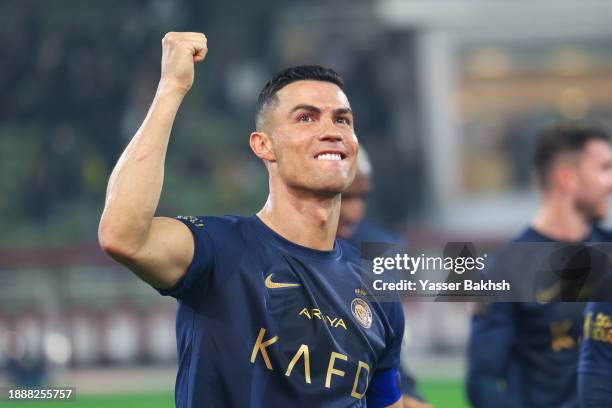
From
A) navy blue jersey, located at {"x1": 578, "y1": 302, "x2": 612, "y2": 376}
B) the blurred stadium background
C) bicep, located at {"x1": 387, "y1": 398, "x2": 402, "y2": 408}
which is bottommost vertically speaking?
bicep, located at {"x1": 387, "y1": 398, "x2": 402, "y2": 408}

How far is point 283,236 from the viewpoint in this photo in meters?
3.84

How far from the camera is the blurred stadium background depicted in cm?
1864

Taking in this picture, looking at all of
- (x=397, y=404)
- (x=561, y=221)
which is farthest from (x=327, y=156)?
(x=561, y=221)

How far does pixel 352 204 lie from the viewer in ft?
21.2

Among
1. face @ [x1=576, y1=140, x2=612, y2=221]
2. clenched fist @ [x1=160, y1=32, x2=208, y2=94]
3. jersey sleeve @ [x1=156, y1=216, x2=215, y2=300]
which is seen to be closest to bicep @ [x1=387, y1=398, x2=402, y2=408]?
jersey sleeve @ [x1=156, y1=216, x2=215, y2=300]

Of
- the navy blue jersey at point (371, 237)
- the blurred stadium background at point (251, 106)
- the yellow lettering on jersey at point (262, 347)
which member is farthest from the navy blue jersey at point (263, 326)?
the blurred stadium background at point (251, 106)

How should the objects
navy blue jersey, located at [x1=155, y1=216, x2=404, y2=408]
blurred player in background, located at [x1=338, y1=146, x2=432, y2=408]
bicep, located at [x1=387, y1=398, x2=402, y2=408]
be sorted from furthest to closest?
blurred player in background, located at [x1=338, y1=146, x2=432, y2=408]
bicep, located at [x1=387, y1=398, x2=402, y2=408]
navy blue jersey, located at [x1=155, y1=216, x2=404, y2=408]

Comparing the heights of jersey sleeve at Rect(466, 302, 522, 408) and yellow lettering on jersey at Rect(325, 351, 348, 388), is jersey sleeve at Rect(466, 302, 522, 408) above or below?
above

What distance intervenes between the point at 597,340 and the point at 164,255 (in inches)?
81.0

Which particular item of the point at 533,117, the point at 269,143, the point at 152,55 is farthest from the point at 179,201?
the point at 269,143

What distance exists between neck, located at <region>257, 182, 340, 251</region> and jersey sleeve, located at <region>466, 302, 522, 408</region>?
6.54ft

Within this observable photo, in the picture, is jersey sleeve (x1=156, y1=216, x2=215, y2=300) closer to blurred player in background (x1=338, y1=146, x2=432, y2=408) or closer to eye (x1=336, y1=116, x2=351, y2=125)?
eye (x1=336, y1=116, x2=351, y2=125)

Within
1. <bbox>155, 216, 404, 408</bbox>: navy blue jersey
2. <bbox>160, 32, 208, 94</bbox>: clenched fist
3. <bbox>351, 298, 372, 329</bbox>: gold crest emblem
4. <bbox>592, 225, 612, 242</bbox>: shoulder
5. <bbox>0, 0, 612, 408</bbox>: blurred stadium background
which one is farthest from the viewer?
<bbox>0, 0, 612, 408</bbox>: blurred stadium background

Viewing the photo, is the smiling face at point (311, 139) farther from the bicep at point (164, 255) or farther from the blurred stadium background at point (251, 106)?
the blurred stadium background at point (251, 106)
